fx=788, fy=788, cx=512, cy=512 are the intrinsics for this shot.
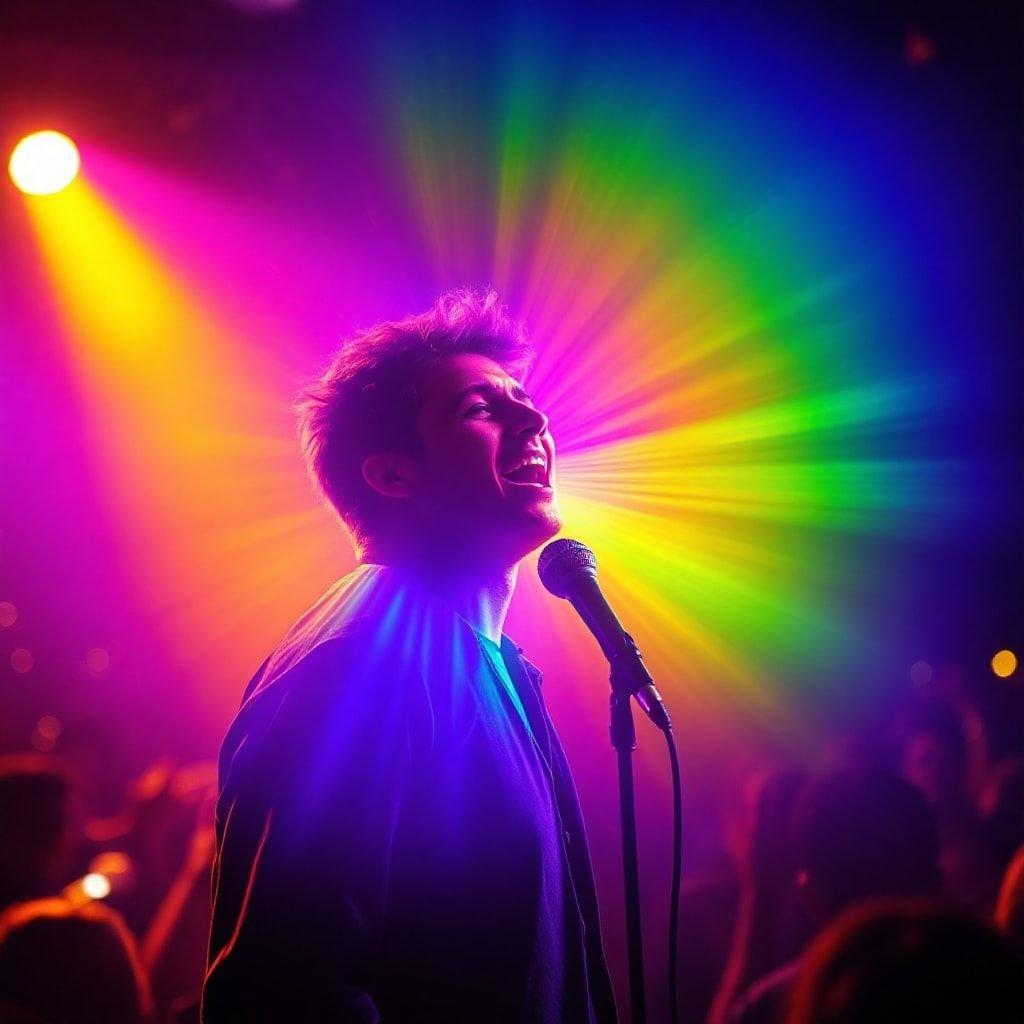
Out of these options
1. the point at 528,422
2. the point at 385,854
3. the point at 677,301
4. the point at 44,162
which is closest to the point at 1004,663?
the point at 677,301

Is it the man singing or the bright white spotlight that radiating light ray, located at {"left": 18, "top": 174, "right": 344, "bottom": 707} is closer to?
the bright white spotlight

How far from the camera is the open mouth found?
195 centimetres

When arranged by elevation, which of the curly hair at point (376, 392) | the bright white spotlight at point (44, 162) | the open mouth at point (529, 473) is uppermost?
the bright white spotlight at point (44, 162)

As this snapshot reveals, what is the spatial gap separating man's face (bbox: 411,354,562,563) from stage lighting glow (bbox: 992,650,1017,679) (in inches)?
266

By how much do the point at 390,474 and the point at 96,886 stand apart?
2.80 meters

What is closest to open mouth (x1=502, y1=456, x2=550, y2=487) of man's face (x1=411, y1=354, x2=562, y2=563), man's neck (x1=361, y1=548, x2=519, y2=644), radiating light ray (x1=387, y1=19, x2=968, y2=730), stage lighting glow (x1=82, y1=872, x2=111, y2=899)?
man's face (x1=411, y1=354, x2=562, y2=563)

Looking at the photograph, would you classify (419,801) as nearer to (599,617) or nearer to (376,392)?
(599,617)

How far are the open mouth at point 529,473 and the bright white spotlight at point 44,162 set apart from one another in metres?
4.31

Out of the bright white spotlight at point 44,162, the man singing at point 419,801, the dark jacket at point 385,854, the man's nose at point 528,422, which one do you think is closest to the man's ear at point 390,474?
the man singing at point 419,801

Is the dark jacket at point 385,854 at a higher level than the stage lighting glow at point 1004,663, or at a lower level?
higher

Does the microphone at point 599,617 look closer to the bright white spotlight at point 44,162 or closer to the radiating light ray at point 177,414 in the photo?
the radiating light ray at point 177,414

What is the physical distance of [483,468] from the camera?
6.32 ft

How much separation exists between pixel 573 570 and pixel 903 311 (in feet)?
14.3

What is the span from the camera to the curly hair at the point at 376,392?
2111 millimetres
